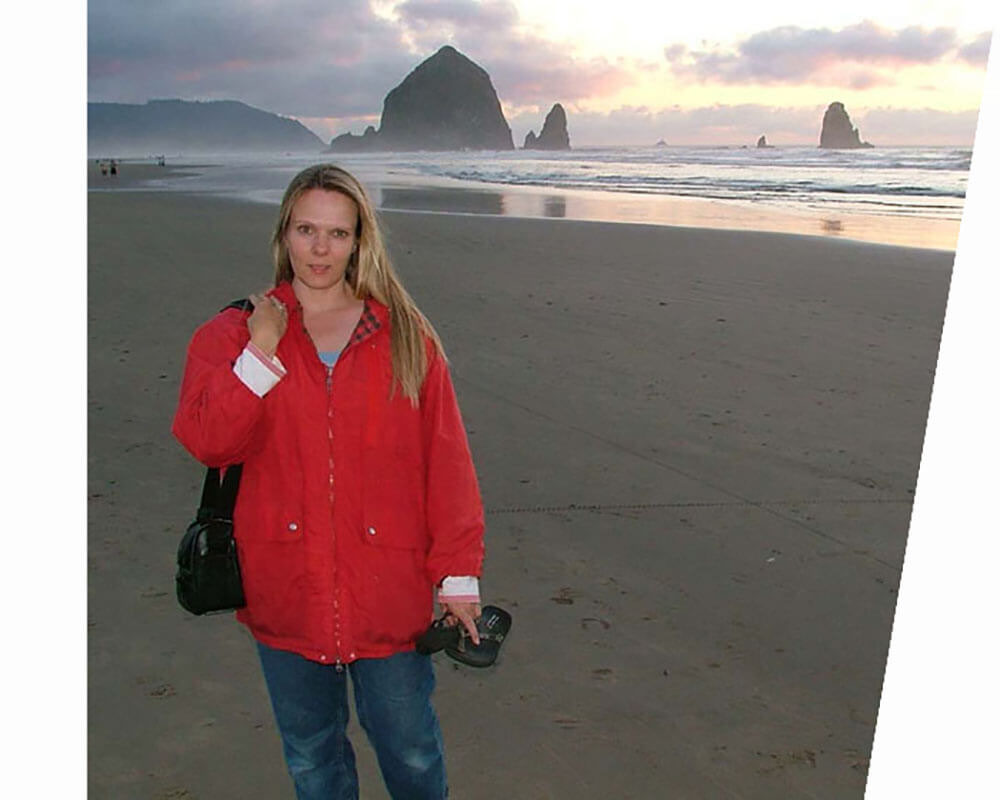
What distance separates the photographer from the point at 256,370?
199cm

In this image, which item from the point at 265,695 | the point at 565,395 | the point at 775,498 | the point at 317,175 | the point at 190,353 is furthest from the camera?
the point at 565,395

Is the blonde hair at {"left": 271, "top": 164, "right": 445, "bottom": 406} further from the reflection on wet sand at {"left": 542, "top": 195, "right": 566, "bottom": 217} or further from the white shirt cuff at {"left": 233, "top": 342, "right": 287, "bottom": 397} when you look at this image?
the reflection on wet sand at {"left": 542, "top": 195, "right": 566, "bottom": 217}

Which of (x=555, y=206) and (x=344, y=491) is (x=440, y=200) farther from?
(x=344, y=491)

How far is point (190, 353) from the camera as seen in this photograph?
210 cm

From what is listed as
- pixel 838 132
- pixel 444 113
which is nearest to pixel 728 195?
pixel 838 132

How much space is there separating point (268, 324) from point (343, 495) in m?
0.44

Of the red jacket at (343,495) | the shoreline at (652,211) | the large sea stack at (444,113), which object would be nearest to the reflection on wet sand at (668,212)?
the shoreline at (652,211)

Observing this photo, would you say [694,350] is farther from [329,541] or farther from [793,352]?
[329,541]

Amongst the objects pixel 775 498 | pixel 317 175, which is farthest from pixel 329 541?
A: pixel 775 498

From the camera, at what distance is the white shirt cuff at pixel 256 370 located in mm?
1985

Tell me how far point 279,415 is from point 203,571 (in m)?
0.42

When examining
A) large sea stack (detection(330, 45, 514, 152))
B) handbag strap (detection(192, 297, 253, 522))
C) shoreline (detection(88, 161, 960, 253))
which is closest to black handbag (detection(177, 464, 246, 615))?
handbag strap (detection(192, 297, 253, 522))

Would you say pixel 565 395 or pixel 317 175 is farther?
pixel 565 395

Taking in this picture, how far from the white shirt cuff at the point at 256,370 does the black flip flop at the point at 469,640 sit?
706mm
